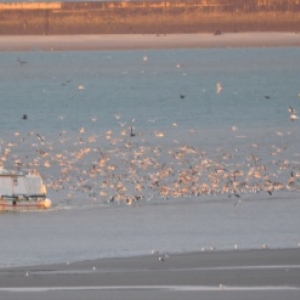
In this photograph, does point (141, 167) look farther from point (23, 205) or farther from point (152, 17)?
point (152, 17)

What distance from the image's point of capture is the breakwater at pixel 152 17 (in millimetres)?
69688

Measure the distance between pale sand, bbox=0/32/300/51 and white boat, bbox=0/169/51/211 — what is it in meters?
53.0

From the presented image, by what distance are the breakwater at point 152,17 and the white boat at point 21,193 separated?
174 ft

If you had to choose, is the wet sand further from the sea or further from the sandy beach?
the sea

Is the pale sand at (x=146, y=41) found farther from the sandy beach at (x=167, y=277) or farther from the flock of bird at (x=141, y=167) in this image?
the sandy beach at (x=167, y=277)

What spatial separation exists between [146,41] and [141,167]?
51347 mm

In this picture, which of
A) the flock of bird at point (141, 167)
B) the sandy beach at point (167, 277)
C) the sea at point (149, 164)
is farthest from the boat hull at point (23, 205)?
the sandy beach at point (167, 277)

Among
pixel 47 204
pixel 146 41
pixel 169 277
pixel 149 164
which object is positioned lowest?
pixel 146 41

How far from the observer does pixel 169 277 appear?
986 cm

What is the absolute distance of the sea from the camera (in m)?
13.3

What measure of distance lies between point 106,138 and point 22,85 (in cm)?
2470

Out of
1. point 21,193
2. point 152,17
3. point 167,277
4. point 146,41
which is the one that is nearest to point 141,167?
point 21,193

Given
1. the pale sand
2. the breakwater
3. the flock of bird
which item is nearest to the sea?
the flock of bird

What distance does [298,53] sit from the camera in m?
71.0
